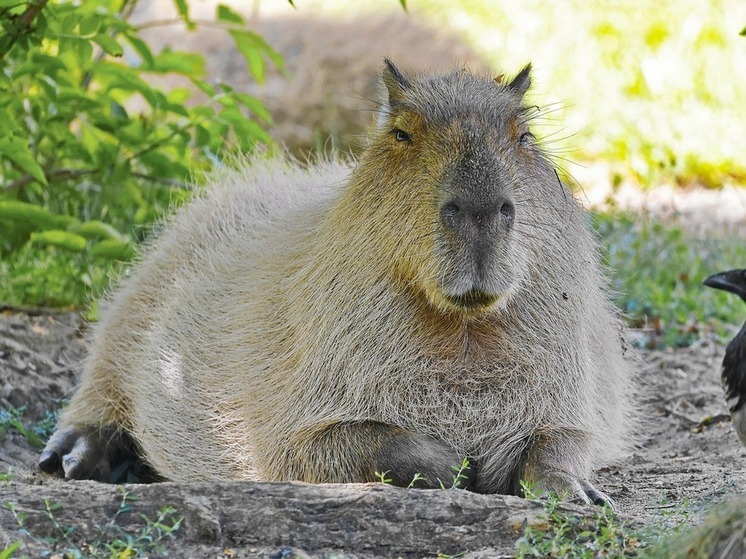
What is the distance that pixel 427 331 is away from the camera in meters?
3.45

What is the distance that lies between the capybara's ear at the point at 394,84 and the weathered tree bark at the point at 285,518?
125 cm

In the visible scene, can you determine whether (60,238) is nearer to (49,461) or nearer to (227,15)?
(49,461)

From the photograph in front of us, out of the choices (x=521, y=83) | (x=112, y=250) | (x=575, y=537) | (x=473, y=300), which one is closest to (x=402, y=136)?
(x=521, y=83)

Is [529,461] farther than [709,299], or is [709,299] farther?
[709,299]

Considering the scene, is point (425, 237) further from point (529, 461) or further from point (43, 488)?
point (43, 488)

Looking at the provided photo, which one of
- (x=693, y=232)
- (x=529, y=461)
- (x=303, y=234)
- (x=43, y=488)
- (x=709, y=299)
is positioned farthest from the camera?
(x=693, y=232)

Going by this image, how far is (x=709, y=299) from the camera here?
20.6 ft

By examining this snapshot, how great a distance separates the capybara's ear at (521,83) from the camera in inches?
141

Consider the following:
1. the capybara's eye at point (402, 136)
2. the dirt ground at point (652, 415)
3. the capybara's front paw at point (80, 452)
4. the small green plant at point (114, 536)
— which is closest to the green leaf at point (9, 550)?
the small green plant at point (114, 536)

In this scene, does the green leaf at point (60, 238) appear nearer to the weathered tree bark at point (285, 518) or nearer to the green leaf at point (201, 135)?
the green leaf at point (201, 135)

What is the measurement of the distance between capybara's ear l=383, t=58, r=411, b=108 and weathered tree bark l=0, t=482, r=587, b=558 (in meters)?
1.25

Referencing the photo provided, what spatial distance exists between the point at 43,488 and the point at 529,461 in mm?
1408

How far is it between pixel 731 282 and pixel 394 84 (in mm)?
1176

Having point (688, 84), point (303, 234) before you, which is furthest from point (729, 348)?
point (688, 84)
